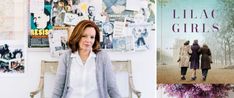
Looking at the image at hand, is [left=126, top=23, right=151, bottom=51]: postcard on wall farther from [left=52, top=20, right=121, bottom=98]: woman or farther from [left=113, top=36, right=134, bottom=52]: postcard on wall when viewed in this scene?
[left=52, top=20, right=121, bottom=98]: woman

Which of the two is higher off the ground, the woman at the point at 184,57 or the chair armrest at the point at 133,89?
the woman at the point at 184,57

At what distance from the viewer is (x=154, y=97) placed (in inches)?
135

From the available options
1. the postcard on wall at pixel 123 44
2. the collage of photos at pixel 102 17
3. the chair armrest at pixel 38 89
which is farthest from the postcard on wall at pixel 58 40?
the postcard on wall at pixel 123 44

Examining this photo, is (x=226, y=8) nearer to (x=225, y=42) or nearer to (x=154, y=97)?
(x=225, y=42)

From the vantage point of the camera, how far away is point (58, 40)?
3369 mm

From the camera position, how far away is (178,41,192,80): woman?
3.63 metres

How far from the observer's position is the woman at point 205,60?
11.8ft

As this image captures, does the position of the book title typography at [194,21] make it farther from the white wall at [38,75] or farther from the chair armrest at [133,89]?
the chair armrest at [133,89]

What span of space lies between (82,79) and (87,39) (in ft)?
0.88

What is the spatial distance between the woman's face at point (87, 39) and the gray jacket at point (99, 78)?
92mm

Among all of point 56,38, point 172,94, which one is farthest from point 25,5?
point 172,94

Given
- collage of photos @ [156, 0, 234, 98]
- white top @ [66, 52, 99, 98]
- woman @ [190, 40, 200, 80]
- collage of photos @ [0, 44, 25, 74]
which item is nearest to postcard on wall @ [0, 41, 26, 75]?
collage of photos @ [0, 44, 25, 74]

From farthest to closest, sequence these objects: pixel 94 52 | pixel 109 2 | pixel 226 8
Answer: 1. pixel 226 8
2. pixel 109 2
3. pixel 94 52

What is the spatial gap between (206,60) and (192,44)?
0.20 meters
